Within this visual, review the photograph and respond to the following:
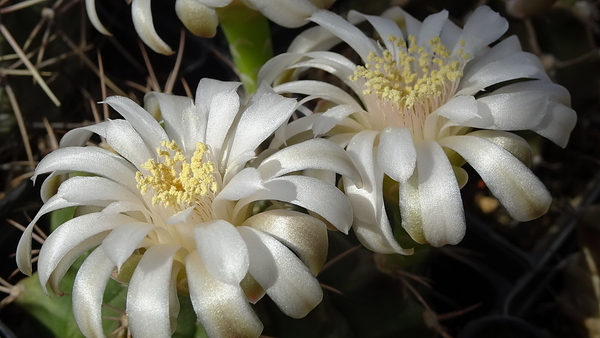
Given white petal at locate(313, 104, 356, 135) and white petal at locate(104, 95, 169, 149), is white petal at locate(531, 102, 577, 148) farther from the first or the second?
white petal at locate(104, 95, 169, 149)

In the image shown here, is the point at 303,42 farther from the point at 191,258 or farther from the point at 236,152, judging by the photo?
the point at 191,258

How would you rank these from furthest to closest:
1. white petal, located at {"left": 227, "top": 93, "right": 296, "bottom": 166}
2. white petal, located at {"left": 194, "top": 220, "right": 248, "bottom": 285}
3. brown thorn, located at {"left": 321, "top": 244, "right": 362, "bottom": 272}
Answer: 1. brown thorn, located at {"left": 321, "top": 244, "right": 362, "bottom": 272}
2. white petal, located at {"left": 227, "top": 93, "right": 296, "bottom": 166}
3. white petal, located at {"left": 194, "top": 220, "right": 248, "bottom": 285}

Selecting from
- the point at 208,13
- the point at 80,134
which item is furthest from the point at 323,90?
the point at 80,134

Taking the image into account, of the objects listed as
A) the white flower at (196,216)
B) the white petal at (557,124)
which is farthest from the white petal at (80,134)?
the white petal at (557,124)

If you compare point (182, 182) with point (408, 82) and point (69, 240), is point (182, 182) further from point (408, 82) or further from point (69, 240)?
point (408, 82)

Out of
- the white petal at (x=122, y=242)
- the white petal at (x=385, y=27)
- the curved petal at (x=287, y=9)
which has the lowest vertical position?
the white petal at (x=122, y=242)

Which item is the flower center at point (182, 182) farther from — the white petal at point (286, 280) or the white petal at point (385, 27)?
the white petal at point (385, 27)

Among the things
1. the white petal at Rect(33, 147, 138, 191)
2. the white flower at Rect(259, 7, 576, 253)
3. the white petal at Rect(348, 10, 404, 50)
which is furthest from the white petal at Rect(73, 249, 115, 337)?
the white petal at Rect(348, 10, 404, 50)
